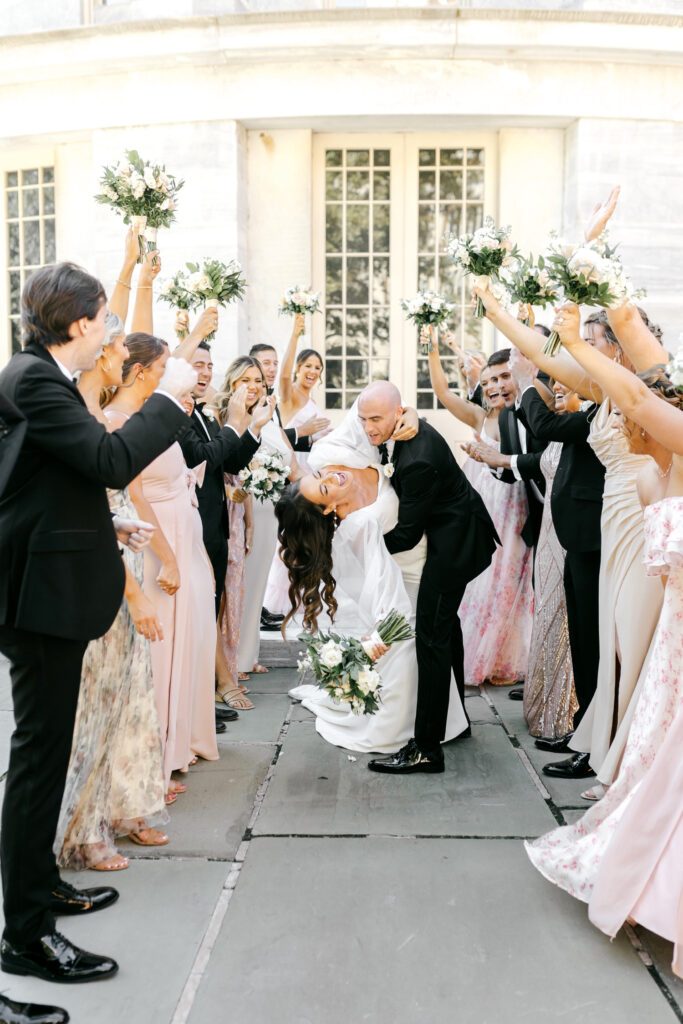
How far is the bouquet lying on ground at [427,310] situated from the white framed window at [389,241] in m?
3.12

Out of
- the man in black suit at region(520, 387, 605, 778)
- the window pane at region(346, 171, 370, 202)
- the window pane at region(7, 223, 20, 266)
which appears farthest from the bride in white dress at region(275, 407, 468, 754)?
the window pane at region(7, 223, 20, 266)

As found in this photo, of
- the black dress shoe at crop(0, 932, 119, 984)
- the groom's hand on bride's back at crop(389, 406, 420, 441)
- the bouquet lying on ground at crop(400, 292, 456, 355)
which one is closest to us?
the black dress shoe at crop(0, 932, 119, 984)

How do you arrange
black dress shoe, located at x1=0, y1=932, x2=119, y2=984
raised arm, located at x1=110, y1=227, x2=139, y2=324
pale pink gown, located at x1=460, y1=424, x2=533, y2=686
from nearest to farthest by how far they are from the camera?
black dress shoe, located at x1=0, y1=932, x2=119, y2=984
raised arm, located at x1=110, y1=227, x2=139, y2=324
pale pink gown, located at x1=460, y1=424, x2=533, y2=686

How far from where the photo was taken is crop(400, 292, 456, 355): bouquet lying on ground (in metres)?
6.66

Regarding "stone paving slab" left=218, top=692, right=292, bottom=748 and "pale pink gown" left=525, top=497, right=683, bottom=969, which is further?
"stone paving slab" left=218, top=692, right=292, bottom=748

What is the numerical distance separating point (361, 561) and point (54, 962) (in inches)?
107

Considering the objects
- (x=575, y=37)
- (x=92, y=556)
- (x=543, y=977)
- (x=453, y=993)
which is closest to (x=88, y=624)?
(x=92, y=556)

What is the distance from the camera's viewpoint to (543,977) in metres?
2.94

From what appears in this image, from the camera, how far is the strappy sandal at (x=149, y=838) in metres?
3.96

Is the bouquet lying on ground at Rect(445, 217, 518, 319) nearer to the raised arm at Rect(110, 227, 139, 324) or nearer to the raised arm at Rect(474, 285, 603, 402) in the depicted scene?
the raised arm at Rect(474, 285, 603, 402)

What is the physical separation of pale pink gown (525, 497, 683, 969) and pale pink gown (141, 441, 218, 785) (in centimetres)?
194

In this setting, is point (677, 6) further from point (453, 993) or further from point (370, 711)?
point (453, 993)

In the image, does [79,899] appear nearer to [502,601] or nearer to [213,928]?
[213,928]

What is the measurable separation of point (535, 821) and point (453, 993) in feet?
4.63
